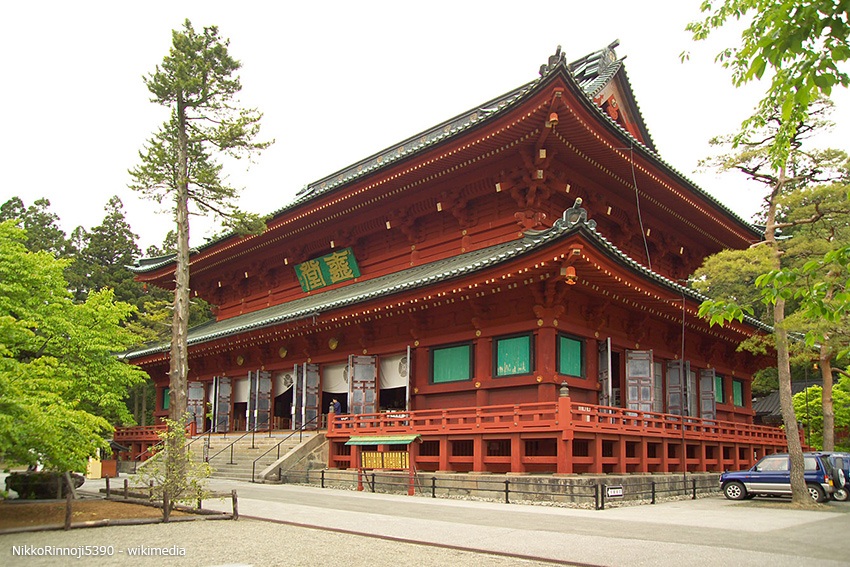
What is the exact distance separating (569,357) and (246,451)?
495 inches

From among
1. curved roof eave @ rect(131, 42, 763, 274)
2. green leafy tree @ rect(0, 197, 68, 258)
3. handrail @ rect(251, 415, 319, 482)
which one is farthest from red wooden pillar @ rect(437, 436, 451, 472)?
green leafy tree @ rect(0, 197, 68, 258)

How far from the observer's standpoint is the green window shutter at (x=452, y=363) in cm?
2144

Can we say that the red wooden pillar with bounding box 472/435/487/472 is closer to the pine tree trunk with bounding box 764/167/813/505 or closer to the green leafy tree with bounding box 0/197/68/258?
the pine tree trunk with bounding box 764/167/813/505

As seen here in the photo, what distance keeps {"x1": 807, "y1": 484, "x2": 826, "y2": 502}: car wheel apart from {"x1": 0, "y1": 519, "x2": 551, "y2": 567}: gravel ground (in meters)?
14.1

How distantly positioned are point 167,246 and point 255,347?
129 feet

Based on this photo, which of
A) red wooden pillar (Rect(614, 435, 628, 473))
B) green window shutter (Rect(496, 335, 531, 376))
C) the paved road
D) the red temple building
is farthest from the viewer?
green window shutter (Rect(496, 335, 531, 376))

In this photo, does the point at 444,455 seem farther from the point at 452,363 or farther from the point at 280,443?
the point at 280,443

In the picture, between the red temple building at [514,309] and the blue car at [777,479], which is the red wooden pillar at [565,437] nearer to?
the red temple building at [514,309]

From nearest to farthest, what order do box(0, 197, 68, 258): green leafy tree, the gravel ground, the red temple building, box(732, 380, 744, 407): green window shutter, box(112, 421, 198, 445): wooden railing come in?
1. the gravel ground
2. the red temple building
3. box(732, 380, 744, 407): green window shutter
4. box(112, 421, 198, 445): wooden railing
5. box(0, 197, 68, 258): green leafy tree

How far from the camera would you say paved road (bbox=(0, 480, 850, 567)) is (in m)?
9.49

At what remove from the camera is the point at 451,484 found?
1850 centimetres

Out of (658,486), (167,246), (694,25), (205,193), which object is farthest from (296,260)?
(167,246)

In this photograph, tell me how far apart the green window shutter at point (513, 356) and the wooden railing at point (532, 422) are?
44.9 inches

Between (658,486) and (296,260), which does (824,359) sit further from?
(296,260)
